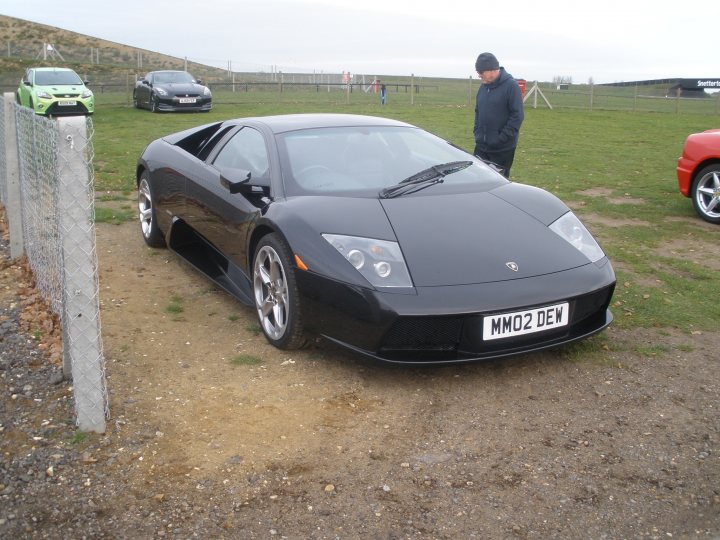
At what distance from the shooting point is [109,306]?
5.30 m

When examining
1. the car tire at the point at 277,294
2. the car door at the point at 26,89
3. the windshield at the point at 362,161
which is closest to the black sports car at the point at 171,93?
the car door at the point at 26,89

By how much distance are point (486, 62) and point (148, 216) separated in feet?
11.2

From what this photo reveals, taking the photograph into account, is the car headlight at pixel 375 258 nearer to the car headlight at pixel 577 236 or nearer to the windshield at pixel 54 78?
the car headlight at pixel 577 236

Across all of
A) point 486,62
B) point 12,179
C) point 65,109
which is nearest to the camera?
point 12,179

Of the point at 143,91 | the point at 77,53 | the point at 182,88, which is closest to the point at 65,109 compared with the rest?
the point at 182,88

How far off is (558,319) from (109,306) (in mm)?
3028

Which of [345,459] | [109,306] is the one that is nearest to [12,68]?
[109,306]

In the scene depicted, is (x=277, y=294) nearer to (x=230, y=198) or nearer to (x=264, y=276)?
(x=264, y=276)

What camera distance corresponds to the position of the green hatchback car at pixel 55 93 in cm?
1995

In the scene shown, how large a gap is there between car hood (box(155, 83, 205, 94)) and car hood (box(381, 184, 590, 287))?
20741mm

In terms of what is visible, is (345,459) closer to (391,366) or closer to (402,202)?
(391,366)

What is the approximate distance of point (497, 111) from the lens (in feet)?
24.0

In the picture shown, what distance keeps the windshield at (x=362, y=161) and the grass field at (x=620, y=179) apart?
1.51m

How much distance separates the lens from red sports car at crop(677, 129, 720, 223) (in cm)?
806
